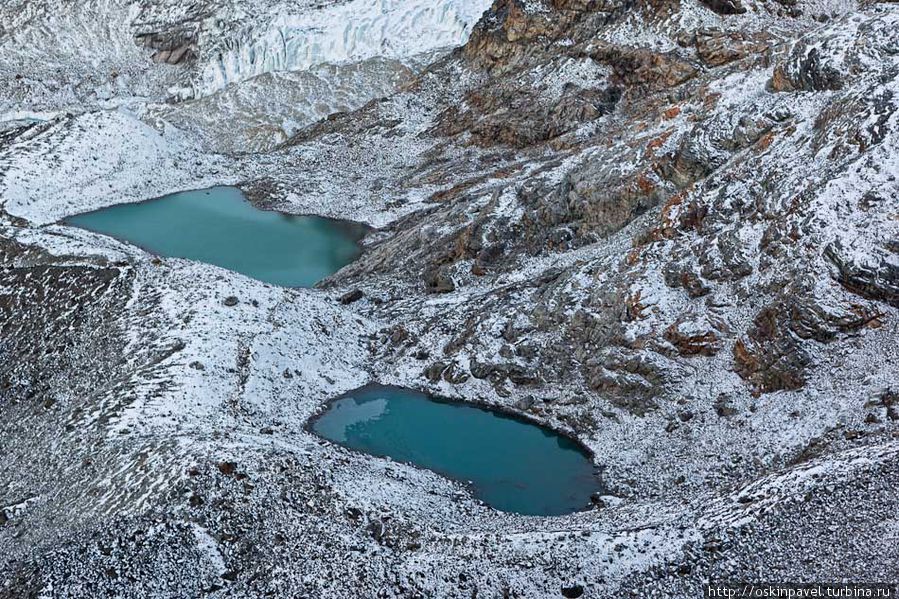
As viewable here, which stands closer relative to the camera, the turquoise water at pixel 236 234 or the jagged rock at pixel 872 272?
the jagged rock at pixel 872 272

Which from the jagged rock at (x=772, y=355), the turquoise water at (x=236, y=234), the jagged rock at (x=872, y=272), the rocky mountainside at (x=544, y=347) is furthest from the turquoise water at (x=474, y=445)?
the turquoise water at (x=236, y=234)

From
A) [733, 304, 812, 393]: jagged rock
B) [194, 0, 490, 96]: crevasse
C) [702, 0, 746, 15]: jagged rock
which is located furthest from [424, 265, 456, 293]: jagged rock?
[194, 0, 490, 96]: crevasse

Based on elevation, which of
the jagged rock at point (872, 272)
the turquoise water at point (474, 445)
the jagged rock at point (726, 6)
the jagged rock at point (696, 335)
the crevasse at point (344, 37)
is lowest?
the turquoise water at point (474, 445)

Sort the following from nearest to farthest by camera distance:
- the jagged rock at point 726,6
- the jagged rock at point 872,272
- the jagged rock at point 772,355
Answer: the jagged rock at point 872,272, the jagged rock at point 772,355, the jagged rock at point 726,6

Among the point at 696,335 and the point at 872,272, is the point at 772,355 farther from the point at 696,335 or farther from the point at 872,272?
the point at 872,272

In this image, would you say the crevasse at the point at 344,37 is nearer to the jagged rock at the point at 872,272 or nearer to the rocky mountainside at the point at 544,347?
the rocky mountainside at the point at 544,347

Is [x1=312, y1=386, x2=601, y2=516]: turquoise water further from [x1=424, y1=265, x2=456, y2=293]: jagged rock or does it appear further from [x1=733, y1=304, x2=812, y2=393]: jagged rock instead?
[x1=424, y1=265, x2=456, y2=293]: jagged rock
